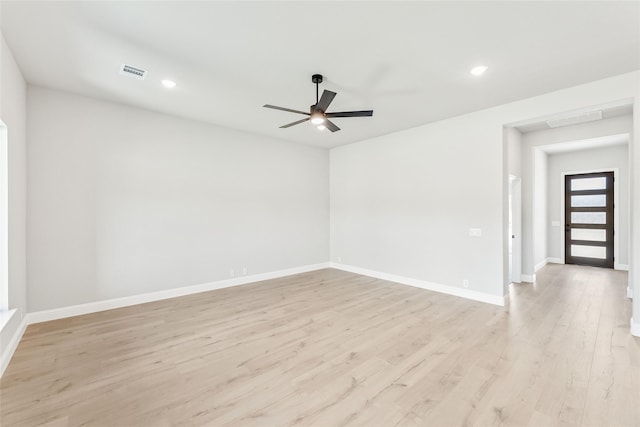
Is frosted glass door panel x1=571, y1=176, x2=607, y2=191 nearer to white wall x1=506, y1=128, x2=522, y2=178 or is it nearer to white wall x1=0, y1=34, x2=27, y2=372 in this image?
white wall x1=506, y1=128, x2=522, y2=178

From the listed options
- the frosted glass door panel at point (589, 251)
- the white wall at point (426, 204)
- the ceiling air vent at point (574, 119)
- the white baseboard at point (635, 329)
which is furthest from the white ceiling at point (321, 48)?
the frosted glass door panel at point (589, 251)

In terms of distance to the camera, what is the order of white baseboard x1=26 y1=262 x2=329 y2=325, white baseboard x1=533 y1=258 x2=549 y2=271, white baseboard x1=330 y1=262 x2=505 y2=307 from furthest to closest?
white baseboard x1=533 y1=258 x2=549 y2=271 < white baseboard x1=330 y1=262 x2=505 y2=307 < white baseboard x1=26 y1=262 x2=329 y2=325

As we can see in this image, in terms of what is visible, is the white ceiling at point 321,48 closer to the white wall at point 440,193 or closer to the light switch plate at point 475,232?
the white wall at point 440,193

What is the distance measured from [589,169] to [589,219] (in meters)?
1.26

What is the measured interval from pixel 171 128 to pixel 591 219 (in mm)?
9778

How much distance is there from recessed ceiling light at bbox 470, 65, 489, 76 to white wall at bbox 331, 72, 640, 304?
1326 mm

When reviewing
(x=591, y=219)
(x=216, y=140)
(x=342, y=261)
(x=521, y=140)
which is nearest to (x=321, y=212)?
(x=342, y=261)

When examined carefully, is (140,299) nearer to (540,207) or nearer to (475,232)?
(475,232)

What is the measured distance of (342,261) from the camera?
678 cm

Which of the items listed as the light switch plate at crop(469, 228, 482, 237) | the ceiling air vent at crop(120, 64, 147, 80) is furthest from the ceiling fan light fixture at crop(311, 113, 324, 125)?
the light switch plate at crop(469, 228, 482, 237)

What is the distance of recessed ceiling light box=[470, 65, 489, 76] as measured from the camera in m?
3.07

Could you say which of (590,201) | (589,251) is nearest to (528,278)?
(589,251)

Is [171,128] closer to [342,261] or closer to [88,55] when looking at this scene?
[88,55]

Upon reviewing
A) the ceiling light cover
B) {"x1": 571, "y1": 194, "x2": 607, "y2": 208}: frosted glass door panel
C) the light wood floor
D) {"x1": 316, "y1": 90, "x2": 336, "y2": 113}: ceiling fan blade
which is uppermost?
the ceiling light cover
